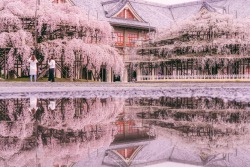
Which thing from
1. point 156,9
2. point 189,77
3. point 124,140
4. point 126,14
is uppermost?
point 156,9

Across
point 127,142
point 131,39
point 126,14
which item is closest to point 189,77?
point 131,39

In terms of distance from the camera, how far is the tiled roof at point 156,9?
155 ft

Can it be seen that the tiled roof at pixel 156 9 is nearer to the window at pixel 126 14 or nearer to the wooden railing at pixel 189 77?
the window at pixel 126 14

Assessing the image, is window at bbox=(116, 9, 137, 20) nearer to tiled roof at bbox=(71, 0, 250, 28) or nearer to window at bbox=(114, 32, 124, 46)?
tiled roof at bbox=(71, 0, 250, 28)

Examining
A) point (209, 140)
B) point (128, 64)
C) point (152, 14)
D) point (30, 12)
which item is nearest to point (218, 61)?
point (128, 64)

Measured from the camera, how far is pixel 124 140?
541 centimetres

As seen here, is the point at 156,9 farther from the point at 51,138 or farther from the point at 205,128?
the point at 51,138

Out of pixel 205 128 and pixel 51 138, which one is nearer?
pixel 51 138

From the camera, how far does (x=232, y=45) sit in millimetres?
35406

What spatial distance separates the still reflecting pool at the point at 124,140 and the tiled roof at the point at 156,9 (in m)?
36.0

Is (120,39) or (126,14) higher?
(126,14)

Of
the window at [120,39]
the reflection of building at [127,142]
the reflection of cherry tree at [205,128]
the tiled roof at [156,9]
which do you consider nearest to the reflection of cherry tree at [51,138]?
the reflection of building at [127,142]

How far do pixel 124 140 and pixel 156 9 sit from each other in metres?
53.8

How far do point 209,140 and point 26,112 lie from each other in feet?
16.0
